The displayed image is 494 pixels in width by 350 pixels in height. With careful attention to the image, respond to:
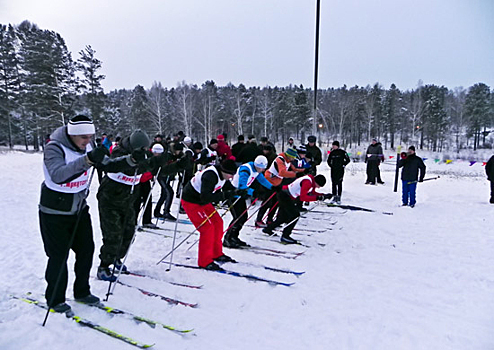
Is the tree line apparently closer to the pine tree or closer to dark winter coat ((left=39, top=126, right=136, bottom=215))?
the pine tree

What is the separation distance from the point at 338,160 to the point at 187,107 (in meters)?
29.7

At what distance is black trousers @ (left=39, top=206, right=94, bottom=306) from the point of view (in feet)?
9.37

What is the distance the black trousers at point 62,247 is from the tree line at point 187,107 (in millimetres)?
17186

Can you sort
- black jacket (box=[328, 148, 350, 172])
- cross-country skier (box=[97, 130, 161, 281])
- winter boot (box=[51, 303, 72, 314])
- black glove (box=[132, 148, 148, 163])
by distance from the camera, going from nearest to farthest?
winter boot (box=[51, 303, 72, 314]), black glove (box=[132, 148, 148, 163]), cross-country skier (box=[97, 130, 161, 281]), black jacket (box=[328, 148, 350, 172])

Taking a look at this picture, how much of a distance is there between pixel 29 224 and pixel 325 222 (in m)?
6.51

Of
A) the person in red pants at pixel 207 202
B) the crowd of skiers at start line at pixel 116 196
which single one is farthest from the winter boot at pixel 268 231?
the person in red pants at pixel 207 202

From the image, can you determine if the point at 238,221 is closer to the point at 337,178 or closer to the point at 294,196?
the point at 294,196

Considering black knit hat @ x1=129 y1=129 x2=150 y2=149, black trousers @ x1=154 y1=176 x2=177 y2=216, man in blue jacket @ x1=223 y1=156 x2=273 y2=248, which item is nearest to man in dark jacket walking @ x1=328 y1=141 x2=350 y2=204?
man in blue jacket @ x1=223 y1=156 x2=273 y2=248

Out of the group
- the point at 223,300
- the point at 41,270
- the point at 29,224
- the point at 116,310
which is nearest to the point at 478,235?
the point at 223,300

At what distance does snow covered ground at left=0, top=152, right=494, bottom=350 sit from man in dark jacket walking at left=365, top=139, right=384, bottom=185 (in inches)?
236

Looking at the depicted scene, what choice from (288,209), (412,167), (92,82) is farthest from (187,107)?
(288,209)

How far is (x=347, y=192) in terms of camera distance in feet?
37.1

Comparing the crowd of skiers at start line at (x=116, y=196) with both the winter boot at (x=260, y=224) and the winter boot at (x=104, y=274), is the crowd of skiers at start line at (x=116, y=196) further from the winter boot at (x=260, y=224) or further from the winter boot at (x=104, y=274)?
the winter boot at (x=260, y=224)

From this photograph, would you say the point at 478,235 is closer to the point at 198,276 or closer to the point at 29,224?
the point at 198,276
